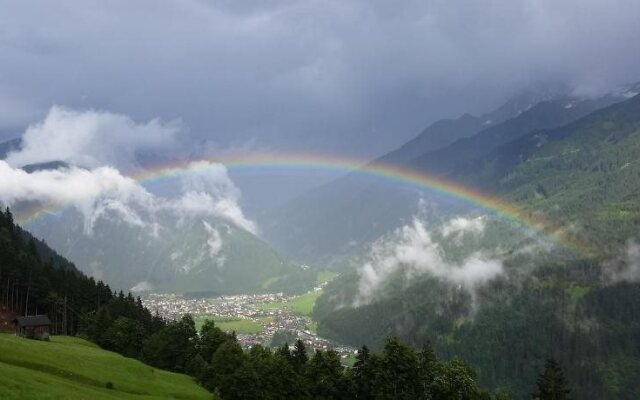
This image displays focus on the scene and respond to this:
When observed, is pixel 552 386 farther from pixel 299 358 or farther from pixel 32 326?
pixel 32 326

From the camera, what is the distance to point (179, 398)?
324 feet

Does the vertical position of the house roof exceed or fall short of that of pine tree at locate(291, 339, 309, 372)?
it exceeds it

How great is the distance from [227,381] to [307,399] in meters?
17.1

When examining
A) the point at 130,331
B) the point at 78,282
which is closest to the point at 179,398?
the point at 130,331

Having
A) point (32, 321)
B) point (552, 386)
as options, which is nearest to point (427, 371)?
point (552, 386)

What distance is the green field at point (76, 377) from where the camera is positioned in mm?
64438

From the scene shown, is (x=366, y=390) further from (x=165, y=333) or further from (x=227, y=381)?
(x=165, y=333)

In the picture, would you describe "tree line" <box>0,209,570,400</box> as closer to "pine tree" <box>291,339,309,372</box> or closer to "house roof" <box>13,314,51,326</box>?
"pine tree" <box>291,339,309,372</box>

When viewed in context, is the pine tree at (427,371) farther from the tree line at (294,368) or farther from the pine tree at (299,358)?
the pine tree at (299,358)

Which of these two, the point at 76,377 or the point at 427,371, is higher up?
the point at 76,377

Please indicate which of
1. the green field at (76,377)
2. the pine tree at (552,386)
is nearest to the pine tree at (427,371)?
the pine tree at (552,386)

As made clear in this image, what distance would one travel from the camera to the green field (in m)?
64.4

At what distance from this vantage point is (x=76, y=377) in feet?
284

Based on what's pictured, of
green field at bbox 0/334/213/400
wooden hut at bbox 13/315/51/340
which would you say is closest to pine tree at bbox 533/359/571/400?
green field at bbox 0/334/213/400
